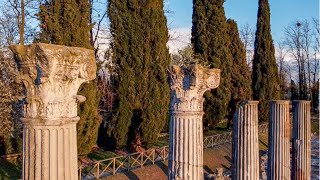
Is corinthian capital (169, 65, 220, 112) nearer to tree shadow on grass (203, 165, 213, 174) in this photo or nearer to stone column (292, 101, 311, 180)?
stone column (292, 101, 311, 180)

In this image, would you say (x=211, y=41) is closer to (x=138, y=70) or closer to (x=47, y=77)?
(x=138, y=70)

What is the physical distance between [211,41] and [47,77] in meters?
19.8

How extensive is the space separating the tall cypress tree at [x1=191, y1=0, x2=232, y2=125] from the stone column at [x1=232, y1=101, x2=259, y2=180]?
1420 centimetres

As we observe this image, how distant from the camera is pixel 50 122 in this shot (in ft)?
12.5

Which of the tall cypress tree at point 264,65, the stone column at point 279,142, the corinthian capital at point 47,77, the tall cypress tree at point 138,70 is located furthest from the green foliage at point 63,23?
the tall cypress tree at point 264,65

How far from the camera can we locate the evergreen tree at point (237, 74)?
26.1 metres

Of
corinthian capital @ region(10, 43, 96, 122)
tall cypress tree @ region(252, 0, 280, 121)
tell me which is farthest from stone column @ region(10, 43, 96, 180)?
tall cypress tree @ region(252, 0, 280, 121)

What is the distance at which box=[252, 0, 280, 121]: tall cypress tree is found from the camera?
92.9 feet

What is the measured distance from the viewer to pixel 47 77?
3824mm

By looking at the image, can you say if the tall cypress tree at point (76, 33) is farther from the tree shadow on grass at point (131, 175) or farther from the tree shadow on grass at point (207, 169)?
the tree shadow on grass at point (207, 169)

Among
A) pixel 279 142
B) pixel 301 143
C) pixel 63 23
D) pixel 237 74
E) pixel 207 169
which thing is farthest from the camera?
pixel 237 74

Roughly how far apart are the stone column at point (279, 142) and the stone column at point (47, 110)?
7448 mm

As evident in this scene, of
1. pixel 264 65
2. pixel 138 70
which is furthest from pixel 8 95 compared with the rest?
pixel 264 65

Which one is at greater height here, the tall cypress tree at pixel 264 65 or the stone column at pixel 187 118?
the tall cypress tree at pixel 264 65
